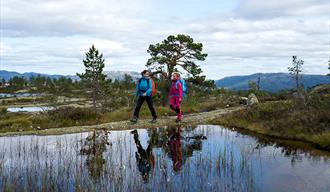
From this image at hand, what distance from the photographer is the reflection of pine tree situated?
10.6 m

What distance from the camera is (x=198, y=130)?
18.2 meters

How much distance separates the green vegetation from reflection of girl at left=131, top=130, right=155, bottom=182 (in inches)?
226

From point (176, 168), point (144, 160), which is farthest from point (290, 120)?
point (176, 168)

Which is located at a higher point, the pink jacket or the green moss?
the pink jacket

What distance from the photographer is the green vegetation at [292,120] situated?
14867 mm

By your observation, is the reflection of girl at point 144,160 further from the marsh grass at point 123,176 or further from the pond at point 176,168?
the marsh grass at point 123,176

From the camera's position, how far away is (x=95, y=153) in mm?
12781

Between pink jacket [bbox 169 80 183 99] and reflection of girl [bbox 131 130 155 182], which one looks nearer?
reflection of girl [bbox 131 130 155 182]

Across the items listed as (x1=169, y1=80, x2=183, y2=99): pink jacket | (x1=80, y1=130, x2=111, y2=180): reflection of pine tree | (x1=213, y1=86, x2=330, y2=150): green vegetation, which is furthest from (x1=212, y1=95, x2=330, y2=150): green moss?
(x1=80, y1=130, x2=111, y2=180): reflection of pine tree

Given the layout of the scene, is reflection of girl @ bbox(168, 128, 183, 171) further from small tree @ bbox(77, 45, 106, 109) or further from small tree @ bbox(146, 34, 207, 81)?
small tree @ bbox(77, 45, 106, 109)

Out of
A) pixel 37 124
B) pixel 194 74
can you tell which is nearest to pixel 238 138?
pixel 37 124

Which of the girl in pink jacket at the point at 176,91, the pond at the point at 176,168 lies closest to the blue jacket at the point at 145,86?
the girl in pink jacket at the point at 176,91

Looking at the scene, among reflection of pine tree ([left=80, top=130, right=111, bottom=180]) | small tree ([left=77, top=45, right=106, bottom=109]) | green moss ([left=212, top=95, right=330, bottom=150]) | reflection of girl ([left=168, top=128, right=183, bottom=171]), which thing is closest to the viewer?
reflection of pine tree ([left=80, top=130, right=111, bottom=180])

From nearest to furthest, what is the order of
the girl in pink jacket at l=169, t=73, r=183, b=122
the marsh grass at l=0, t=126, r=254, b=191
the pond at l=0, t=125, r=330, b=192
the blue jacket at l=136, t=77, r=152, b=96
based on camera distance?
the marsh grass at l=0, t=126, r=254, b=191 < the pond at l=0, t=125, r=330, b=192 < the blue jacket at l=136, t=77, r=152, b=96 < the girl in pink jacket at l=169, t=73, r=183, b=122
